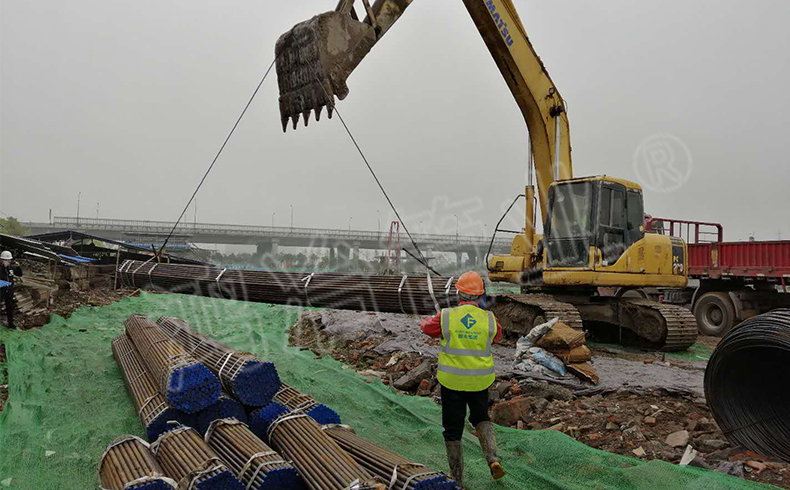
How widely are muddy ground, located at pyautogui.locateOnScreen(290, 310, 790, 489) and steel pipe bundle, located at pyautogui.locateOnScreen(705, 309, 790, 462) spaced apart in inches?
7.8

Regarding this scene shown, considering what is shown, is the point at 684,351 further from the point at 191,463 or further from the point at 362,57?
the point at 191,463

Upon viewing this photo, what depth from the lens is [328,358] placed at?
28.8 ft

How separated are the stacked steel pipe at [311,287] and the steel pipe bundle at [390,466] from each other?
5.83 feet

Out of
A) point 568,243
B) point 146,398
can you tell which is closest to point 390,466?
point 146,398

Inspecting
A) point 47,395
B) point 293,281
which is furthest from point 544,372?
point 47,395

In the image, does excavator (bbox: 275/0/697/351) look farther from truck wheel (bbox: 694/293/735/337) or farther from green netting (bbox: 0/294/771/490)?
green netting (bbox: 0/294/771/490)

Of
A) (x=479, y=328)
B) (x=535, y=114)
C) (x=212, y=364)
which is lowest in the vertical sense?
(x=212, y=364)

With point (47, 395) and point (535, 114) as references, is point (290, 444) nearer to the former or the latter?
point (47, 395)

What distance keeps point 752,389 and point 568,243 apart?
4891mm

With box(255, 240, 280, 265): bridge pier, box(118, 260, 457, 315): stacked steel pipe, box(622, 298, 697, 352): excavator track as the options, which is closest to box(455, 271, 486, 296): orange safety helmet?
box(118, 260, 457, 315): stacked steel pipe

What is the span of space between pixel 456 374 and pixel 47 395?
16.9ft

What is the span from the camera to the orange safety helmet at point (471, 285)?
4.26 metres

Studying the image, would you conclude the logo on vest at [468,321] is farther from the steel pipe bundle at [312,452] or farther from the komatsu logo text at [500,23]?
the komatsu logo text at [500,23]

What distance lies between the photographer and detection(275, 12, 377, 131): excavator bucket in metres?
6.00
